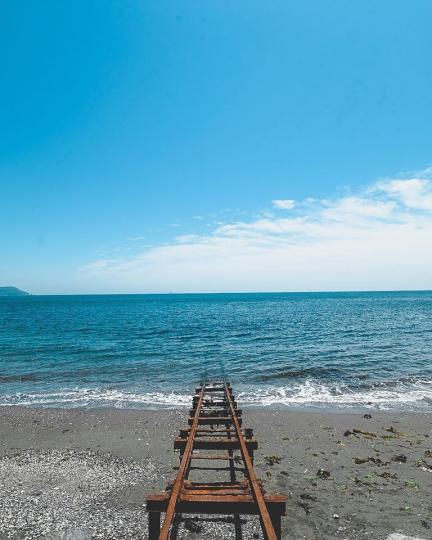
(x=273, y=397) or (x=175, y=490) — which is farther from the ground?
(x=175, y=490)

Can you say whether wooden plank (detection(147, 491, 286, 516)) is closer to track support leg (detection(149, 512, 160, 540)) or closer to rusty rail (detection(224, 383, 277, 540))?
rusty rail (detection(224, 383, 277, 540))

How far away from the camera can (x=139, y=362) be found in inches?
1305

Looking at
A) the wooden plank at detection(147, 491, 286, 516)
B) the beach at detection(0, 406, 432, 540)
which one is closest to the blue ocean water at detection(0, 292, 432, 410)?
the beach at detection(0, 406, 432, 540)

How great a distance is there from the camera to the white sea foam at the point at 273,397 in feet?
67.4

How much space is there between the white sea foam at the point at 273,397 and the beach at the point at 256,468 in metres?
1.68

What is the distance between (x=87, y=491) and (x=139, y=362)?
76.1ft

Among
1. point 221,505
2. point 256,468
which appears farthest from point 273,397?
point 221,505

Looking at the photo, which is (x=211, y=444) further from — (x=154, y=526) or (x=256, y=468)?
(x=154, y=526)

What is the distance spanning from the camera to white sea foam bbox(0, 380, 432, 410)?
20531mm

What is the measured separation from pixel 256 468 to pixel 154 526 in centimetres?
706

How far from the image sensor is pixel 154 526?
580cm

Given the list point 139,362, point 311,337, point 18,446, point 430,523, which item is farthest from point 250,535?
point 311,337

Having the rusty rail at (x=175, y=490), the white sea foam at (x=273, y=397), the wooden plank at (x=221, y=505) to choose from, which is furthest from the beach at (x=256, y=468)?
the wooden plank at (x=221, y=505)

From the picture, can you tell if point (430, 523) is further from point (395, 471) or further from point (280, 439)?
point (280, 439)
